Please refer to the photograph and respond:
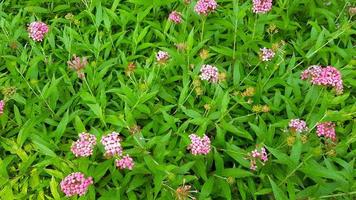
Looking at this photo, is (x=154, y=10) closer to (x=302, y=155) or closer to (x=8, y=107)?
(x=8, y=107)

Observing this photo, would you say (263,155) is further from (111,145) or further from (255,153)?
(111,145)

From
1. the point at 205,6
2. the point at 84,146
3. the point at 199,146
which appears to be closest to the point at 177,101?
the point at 199,146

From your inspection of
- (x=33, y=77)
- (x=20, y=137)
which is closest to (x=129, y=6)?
(x=33, y=77)

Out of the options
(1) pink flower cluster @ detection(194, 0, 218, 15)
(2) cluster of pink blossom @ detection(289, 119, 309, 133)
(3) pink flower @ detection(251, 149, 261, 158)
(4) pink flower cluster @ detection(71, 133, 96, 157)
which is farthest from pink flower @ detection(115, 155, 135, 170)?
(1) pink flower cluster @ detection(194, 0, 218, 15)

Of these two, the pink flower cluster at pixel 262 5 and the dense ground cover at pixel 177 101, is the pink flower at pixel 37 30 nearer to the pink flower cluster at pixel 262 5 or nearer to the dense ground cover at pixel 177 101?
the dense ground cover at pixel 177 101

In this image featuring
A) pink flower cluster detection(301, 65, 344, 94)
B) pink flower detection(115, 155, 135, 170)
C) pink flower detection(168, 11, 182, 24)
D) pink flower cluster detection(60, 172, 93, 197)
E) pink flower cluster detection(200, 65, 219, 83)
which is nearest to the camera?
pink flower cluster detection(60, 172, 93, 197)

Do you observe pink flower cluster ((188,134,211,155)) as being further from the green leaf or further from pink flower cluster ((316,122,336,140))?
pink flower cluster ((316,122,336,140))
